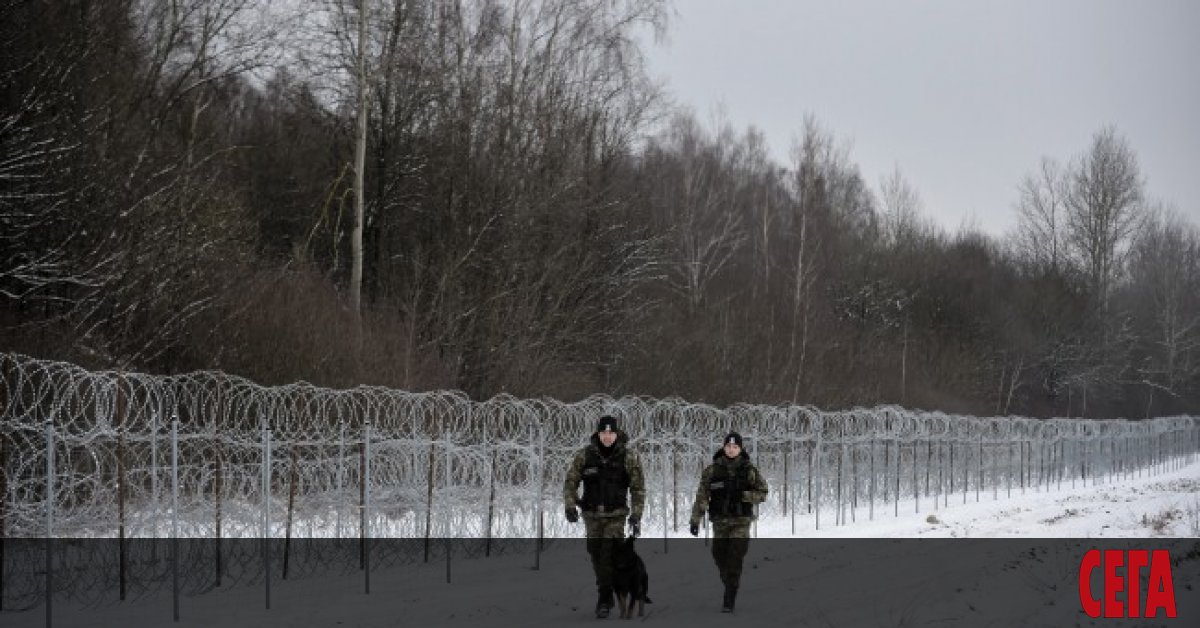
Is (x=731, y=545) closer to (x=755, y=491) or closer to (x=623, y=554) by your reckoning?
(x=755, y=491)

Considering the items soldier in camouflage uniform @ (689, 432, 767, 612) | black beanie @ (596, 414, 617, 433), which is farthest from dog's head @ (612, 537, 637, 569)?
black beanie @ (596, 414, 617, 433)

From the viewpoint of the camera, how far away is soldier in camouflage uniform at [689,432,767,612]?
12.6 meters

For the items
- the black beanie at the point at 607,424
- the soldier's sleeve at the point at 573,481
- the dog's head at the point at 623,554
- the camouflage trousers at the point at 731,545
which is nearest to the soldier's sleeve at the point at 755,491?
the camouflage trousers at the point at 731,545

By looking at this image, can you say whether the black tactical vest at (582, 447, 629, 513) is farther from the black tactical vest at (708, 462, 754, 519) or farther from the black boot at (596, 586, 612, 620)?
the black tactical vest at (708, 462, 754, 519)

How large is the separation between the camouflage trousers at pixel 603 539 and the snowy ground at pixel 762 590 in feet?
1.61

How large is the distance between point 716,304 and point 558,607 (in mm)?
32925

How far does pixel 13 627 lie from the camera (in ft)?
37.4

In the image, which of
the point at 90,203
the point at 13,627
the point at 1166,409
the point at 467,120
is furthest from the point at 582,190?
the point at 1166,409

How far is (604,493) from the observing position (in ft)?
39.5

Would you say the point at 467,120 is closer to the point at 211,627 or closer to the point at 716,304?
the point at 716,304

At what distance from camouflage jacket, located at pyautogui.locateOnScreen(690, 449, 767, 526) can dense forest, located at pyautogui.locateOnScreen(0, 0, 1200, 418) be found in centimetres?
956

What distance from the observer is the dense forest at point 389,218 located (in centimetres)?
1992

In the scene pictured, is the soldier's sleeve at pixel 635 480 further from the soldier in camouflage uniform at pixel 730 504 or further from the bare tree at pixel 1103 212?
the bare tree at pixel 1103 212

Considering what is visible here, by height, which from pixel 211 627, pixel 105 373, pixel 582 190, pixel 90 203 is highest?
pixel 582 190
